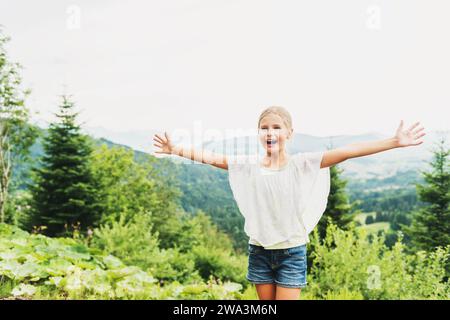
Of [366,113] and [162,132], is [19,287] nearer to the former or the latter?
[162,132]

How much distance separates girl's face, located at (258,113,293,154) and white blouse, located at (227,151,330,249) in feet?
0.34

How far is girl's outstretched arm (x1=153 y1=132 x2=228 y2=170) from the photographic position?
2168 millimetres

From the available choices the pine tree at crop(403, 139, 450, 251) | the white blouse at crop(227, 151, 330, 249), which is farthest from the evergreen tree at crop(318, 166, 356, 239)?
the white blouse at crop(227, 151, 330, 249)

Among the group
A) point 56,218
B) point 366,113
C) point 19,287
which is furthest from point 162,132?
point 56,218

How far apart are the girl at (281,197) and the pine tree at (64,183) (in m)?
8.96

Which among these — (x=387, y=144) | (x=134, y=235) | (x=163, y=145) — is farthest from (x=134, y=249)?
(x=387, y=144)

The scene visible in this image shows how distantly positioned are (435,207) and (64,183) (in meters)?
7.95

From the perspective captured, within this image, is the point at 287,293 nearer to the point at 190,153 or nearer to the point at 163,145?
the point at 190,153

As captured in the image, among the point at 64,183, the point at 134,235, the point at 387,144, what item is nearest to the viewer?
the point at 387,144

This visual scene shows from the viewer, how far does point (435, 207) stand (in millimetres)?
8711

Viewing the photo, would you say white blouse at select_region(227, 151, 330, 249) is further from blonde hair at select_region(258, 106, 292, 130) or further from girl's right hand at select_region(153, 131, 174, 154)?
girl's right hand at select_region(153, 131, 174, 154)

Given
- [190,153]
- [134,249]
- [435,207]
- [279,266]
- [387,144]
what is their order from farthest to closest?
1. [435,207]
2. [134,249]
3. [190,153]
4. [279,266]
5. [387,144]

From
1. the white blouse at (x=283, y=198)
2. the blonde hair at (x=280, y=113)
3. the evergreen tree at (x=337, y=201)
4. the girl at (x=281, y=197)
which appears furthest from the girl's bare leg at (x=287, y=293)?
the evergreen tree at (x=337, y=201)

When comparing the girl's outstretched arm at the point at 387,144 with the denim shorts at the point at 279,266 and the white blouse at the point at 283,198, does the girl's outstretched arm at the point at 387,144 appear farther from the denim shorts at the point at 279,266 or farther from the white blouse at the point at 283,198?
the denim shorts at the point at 279,266
